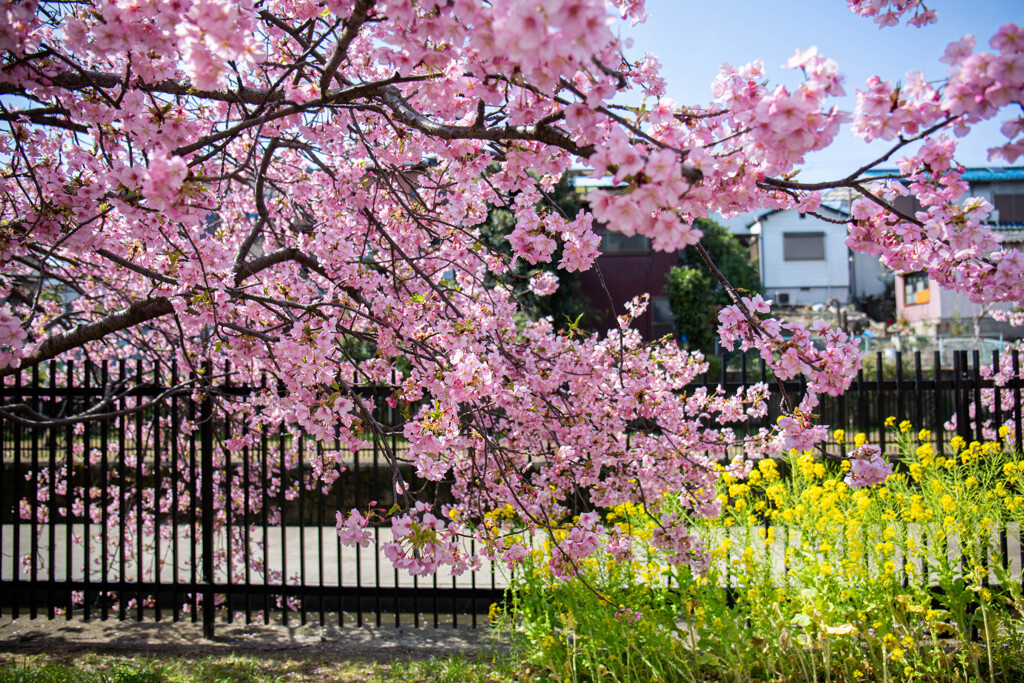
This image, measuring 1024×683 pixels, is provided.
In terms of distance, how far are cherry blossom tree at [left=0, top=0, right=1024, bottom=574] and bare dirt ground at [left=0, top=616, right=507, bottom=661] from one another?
4.40 feet

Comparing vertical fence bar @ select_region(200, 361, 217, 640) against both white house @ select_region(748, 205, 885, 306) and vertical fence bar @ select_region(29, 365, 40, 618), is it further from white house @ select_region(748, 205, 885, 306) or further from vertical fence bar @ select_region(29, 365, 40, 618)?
white house @ select_region(748, 205, 885, 306)

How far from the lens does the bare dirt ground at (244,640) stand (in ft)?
13.6

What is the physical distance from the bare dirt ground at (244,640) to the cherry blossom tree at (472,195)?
1342 mm

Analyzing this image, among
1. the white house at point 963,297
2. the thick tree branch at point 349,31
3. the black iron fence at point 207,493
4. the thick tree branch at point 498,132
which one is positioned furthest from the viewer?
the white house at point 963,297

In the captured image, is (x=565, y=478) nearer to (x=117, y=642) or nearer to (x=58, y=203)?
(x=58, y=203)

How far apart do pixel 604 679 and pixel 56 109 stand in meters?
3.48

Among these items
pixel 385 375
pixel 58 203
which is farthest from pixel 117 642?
pixel 58 203

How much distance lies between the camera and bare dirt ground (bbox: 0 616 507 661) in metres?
4.15

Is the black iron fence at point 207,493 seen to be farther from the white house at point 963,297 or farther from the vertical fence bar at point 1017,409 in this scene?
the white house at point 963,297

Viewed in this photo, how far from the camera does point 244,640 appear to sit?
4391mm

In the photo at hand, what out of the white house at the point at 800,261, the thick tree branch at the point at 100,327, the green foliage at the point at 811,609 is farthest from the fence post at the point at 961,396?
the white house at the point at 800,261

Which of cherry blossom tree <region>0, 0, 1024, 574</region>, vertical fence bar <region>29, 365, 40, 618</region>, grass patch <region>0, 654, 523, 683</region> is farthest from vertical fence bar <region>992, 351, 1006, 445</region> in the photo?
vertical fence bar <region>29, 365, 40, 618</region>

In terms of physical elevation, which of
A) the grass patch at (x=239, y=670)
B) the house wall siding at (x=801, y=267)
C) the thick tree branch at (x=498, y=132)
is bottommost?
the grass patch at (x=239, y=670)

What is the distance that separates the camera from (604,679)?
3223 mm
